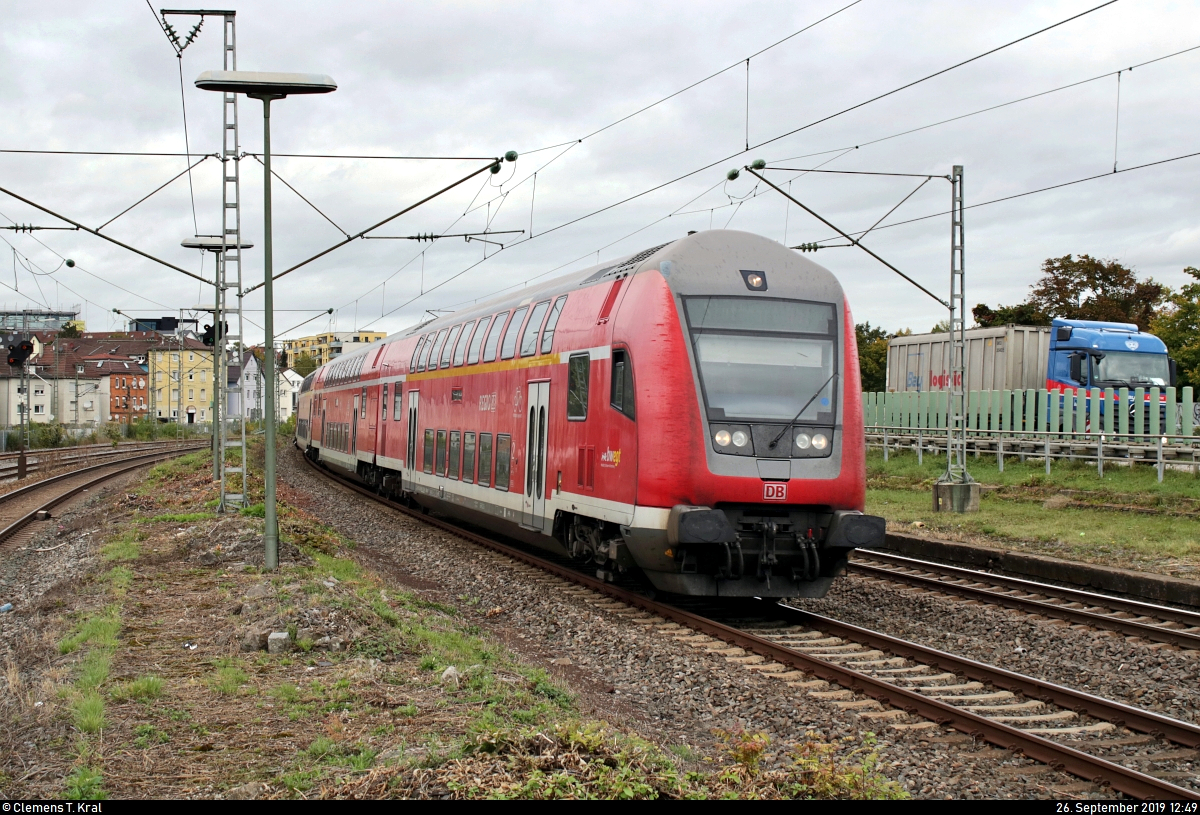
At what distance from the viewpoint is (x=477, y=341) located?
16.8 meters

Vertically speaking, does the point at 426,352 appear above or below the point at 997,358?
below

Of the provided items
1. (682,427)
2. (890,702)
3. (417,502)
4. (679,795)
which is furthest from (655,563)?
(417,502)

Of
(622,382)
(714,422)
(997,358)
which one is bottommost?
(714,422)

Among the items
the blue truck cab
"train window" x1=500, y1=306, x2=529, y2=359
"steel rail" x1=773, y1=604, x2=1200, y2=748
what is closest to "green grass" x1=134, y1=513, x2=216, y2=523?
"train window" x1=500, y1=306, x2=529, y2=359

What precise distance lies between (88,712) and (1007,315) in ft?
172

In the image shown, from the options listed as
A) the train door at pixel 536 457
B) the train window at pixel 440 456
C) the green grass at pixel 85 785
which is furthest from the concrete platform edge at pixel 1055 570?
the green grass at pixel 85 785

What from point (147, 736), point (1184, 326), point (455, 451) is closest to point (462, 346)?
point (455, 451)

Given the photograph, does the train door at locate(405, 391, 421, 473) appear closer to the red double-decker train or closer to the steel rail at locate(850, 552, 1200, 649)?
the red double-decker train

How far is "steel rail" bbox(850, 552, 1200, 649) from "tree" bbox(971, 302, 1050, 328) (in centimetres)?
3954

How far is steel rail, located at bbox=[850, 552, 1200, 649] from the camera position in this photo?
940cm

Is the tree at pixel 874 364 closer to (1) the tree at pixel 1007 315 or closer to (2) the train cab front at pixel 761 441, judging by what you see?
(1) the tree at pixel 1007 315

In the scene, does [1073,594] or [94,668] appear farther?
[1073,594]

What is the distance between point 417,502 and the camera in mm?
22406

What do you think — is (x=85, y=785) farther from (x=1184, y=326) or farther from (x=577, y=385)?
(x=1184, y=326)
